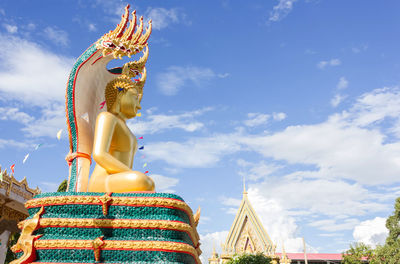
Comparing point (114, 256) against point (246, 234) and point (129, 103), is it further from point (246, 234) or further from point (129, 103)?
point (246, 234)

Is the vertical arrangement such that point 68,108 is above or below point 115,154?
above

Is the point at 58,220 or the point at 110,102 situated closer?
the point at 58,220

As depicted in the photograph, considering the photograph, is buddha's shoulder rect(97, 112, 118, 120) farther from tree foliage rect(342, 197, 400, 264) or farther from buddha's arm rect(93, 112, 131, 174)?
tree foliage rect(342, 197, 400, 264)

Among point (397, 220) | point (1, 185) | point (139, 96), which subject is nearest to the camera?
point (139, 96)

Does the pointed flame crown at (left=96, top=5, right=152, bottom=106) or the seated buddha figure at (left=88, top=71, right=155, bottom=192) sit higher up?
the pointed flame crown at (left=96, top=5, right=152, bottom=106)

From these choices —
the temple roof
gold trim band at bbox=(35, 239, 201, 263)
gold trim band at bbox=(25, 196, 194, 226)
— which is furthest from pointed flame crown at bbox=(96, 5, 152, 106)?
the temple roof

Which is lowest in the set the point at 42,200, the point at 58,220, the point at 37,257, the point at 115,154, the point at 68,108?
the point at 37,257

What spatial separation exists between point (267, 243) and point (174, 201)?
88.8 ft

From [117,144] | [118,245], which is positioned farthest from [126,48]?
[118,245]

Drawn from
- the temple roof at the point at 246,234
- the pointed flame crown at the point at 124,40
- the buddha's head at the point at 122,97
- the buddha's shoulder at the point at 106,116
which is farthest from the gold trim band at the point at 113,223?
the temple roof at the point at 246,234

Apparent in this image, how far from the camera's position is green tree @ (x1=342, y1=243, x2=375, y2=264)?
24.9 meters

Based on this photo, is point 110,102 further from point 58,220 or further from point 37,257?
point 37,257

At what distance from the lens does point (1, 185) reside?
15.6 meters

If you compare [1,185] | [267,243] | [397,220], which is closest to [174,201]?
[1,185]
